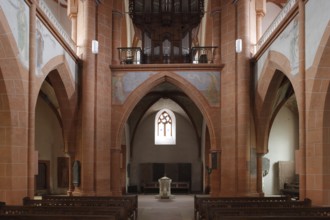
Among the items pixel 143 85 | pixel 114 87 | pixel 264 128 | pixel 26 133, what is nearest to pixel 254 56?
pixel 264 128

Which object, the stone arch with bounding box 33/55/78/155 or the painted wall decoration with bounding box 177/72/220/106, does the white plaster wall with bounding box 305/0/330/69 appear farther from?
the stone arch with bounding box 33/55/78/155

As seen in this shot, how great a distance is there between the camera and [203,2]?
2112 centimetres

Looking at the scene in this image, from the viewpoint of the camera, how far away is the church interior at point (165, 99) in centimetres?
1038

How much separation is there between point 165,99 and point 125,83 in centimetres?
703

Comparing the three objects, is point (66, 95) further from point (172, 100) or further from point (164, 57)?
point (172, 100)

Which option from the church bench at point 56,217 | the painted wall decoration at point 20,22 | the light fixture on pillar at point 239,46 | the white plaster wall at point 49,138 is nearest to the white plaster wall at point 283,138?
the light fixture on pillar at point 239,46

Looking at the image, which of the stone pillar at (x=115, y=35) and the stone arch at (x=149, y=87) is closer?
the stone arch at (x=149, y=87)

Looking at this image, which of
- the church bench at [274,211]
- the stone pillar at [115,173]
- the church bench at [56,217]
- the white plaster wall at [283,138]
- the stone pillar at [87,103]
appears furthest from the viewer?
the white plaster wall at [283,138]

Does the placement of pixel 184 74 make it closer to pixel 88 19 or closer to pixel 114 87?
pixel 114 87

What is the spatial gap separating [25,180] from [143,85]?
8.15m

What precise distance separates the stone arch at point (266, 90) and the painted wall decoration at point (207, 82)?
6.49ft

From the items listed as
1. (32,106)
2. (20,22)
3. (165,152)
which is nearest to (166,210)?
(32,106)

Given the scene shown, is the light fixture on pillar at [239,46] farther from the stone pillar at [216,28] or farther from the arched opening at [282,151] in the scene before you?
the arched opening at [282,151]

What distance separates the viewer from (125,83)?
59.5ft
